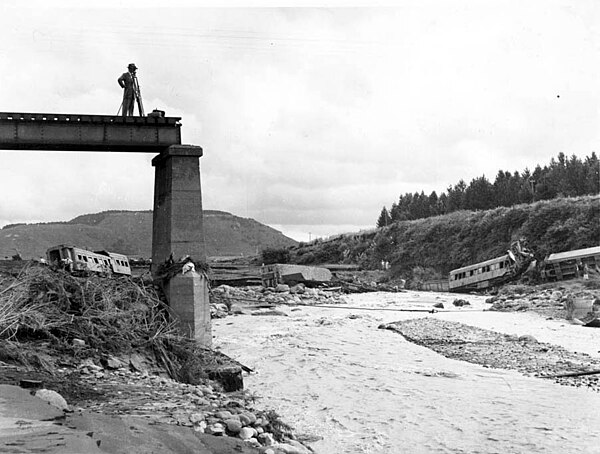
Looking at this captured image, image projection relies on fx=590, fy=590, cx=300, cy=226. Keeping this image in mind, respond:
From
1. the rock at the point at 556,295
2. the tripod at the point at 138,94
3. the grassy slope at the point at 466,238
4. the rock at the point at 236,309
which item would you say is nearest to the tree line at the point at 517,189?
the grassy slope at the point at 466,238

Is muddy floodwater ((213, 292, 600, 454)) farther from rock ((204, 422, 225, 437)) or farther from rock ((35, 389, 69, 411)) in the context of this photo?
rock ((35, 389, 69, 411))

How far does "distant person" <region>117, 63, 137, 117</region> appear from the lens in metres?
15.4

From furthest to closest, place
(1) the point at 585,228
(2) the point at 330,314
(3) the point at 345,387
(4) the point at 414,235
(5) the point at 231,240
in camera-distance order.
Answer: (5) the point at 231,240
(4) the point at 414,235
(1) the point at 585,228
(2) the point at 330,314
(3) the point at 345,387

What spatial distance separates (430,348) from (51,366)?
11490 millimetres

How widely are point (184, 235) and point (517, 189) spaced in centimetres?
7059

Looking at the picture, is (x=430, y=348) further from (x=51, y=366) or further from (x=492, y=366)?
(x=51, y=366)

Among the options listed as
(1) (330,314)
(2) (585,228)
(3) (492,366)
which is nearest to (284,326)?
(1) (330,314)

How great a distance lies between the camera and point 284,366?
1498cm

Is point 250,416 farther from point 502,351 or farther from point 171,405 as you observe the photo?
point 502,351

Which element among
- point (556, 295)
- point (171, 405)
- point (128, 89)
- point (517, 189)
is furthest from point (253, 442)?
point (517, 189)

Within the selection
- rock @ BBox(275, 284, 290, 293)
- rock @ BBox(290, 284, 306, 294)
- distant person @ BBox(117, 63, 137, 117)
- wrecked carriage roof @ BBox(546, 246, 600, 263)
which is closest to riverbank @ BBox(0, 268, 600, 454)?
distant person @ BBox(117, 63, 137, 117)

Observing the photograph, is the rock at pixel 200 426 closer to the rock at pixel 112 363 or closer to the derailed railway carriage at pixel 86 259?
the rock at pixel 112 363

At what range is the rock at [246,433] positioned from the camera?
7.26 meters

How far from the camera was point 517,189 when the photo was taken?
77.4m
